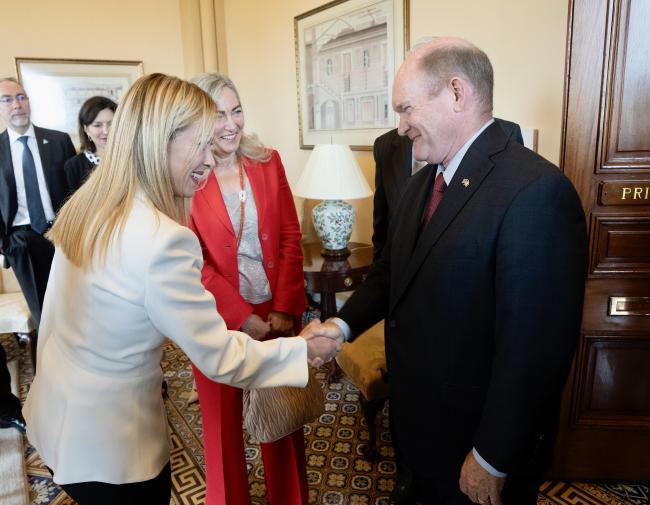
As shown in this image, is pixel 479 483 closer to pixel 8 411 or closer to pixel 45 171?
pixel 8 411

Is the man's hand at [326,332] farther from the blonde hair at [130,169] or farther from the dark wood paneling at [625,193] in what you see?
the dark wood paneling at [625,193]

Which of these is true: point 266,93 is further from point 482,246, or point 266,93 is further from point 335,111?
point 482,246

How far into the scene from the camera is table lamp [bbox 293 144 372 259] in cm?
299

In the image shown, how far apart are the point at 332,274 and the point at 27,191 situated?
2.07m

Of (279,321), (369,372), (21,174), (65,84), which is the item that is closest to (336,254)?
(369,372)

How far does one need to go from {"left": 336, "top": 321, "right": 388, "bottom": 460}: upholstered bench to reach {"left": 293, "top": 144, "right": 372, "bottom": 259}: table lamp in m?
0.74

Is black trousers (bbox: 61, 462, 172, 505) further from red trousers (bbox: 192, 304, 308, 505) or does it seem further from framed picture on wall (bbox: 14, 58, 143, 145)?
framed picture on wall (bbox: 14, 58, 143, 145)

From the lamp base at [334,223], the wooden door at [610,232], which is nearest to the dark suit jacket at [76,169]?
the lamp base at [334,223]

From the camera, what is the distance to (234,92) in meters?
1.89

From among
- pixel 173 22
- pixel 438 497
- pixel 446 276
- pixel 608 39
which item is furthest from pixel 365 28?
pixel 438 497

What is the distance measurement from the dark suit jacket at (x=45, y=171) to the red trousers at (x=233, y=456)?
2182 millimetres

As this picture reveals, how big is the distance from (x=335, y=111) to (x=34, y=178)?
2.11 metres

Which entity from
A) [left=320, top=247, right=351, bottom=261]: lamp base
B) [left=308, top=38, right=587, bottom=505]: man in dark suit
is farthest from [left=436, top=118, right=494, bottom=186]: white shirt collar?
[left=320, top=247, right=351, bottom=261]: lamp base

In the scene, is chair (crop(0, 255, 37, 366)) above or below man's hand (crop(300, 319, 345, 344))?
below
